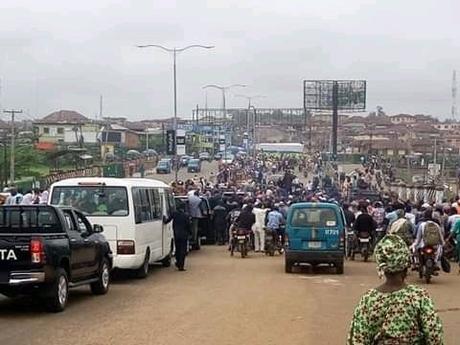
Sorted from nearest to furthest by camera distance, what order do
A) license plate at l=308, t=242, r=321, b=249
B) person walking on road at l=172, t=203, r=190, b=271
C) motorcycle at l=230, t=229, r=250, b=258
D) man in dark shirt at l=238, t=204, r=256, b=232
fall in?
person walking on road at l=172, t=203, r=190, b=271
license plate at l=308, t=242, r=321, b=249
motorcycle at l=230, t=229, r=250, b=258
man in dark shirt at l=238, t=204, r=256, b=232

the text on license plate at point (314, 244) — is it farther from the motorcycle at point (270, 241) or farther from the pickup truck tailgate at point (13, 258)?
the pickup truck tailgate at point (13, 258)

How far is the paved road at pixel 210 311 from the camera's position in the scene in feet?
41.1

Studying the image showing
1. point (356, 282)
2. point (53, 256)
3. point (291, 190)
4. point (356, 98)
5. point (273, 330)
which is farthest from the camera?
point (356, 98)

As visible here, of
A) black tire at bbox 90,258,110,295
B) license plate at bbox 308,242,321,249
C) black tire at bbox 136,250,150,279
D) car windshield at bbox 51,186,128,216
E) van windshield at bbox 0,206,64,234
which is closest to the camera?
van windshield at bbox 0,206,64,234

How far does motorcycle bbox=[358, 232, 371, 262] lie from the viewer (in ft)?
88.7

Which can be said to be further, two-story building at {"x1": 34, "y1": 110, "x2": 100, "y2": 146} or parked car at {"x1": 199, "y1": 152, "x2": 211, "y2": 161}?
parked car at {"x1": 199, "y1": 152, "x2": 211, "y2": 161}

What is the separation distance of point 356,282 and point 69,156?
2358 inches

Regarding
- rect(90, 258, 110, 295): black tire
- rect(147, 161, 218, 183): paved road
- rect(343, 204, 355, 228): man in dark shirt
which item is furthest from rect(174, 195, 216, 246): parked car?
rect(147, 161, 218, 183): paved road

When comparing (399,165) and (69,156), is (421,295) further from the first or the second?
(399,165)

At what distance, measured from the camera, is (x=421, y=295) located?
5664 mm

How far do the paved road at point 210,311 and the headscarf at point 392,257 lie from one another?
641cm

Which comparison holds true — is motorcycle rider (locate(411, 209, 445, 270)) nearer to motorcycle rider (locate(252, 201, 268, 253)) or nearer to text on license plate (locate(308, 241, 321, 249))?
text on license plate (locate(308, 241, 321, 249))

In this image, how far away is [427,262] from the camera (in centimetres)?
2036

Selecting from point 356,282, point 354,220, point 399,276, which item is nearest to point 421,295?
point 399,276
